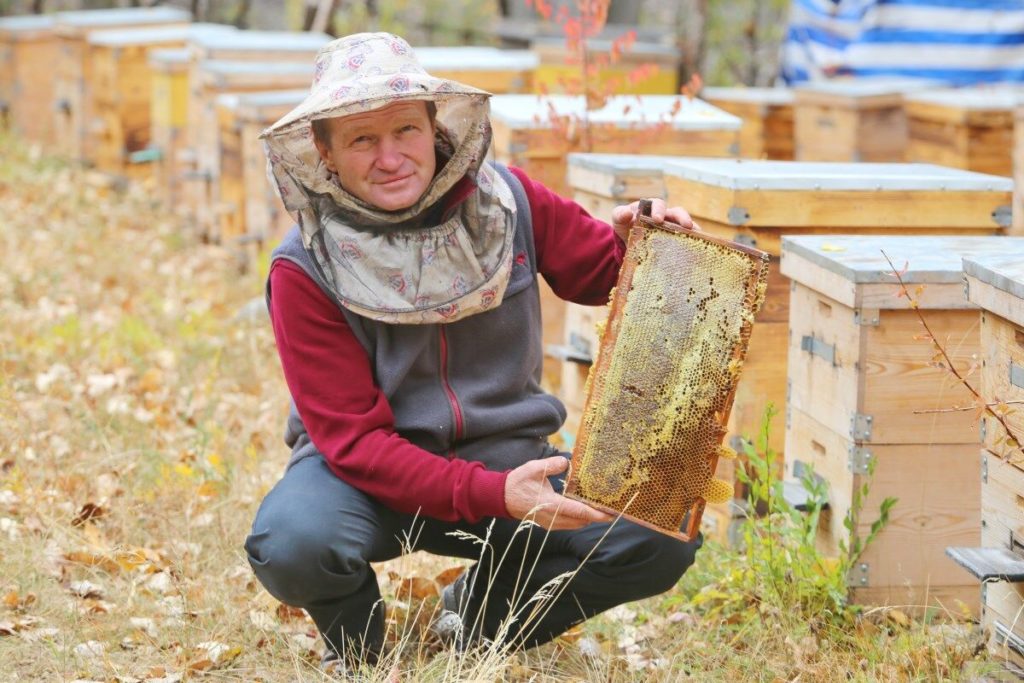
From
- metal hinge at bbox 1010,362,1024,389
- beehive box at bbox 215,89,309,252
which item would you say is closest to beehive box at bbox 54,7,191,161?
beehive box at bbox 215,89,309,252

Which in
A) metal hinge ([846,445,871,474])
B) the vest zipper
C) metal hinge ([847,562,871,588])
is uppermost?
the vest zipper

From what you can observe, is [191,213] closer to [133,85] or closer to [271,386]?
[133,85]

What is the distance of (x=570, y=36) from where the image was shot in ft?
19.9

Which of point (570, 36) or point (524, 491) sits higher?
point (570, 36)

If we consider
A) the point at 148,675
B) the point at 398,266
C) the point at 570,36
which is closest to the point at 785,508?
the point at 398,266

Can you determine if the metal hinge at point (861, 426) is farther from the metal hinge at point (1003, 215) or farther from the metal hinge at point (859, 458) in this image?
the metal hinge at point (1003, 215)

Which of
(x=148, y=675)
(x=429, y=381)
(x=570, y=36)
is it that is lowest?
(x=148, y=675)

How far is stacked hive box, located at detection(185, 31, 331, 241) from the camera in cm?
812

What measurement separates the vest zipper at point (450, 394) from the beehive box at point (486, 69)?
152 inches

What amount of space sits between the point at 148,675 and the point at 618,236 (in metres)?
1.51

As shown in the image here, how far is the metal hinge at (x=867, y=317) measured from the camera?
333 cm

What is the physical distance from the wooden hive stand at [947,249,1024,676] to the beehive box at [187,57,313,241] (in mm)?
5922

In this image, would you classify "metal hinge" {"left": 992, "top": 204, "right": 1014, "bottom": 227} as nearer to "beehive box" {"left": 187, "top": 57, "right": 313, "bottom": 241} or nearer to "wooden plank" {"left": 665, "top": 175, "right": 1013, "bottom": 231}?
"wooden plank" {"left": 665, "top": 175, "right": 1013, "bottom": 231}

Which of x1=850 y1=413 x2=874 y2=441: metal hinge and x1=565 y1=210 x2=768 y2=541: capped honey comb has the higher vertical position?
x1=565 y1=210 x2=768 y2=541: capped honey comb
